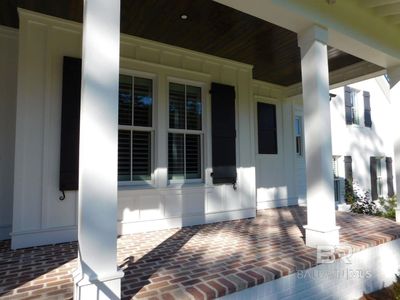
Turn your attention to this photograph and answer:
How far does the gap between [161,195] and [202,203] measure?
2.41ft

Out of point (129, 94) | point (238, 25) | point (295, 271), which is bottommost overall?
point (295, 271)

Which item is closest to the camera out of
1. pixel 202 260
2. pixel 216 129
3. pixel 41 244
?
pixel 202 260

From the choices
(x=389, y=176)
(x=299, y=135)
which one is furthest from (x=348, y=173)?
(x=389, y=176)

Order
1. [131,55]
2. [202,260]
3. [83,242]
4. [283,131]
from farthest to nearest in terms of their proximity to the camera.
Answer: [283,131]
[131,55]
[202,260]
[83,242]

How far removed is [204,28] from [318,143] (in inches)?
83.7

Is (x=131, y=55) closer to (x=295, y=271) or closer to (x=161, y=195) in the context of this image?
(x=161, y=195)

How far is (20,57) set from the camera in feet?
10.8

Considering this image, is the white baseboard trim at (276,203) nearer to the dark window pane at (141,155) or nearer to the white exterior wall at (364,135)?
the white exterior wall at (364,135)

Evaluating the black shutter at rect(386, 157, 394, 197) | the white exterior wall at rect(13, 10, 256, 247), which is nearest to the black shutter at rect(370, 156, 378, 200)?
the black shutter at rect(386, 157, 394, 197)

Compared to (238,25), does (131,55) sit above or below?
below

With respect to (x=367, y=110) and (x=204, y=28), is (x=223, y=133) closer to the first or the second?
(x=204, y=28)

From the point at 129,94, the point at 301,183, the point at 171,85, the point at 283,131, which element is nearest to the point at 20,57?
the point at 129,94

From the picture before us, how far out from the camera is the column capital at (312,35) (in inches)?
121

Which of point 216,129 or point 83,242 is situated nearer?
point 83,242
